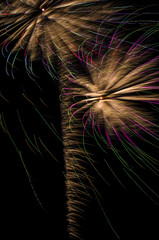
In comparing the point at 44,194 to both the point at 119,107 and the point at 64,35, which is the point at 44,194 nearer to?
the point at 119,107

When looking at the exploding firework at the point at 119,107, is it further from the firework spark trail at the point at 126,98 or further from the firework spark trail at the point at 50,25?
the firework spark trail at the point at 50,25

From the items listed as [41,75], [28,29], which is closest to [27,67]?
[41,75]

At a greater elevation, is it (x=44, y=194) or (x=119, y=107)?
(x=119, y=107)

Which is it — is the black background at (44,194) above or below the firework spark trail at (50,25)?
below

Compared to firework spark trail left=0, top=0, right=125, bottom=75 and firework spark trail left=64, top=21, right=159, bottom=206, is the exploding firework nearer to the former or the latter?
firework spark trail left=64, top=21, right=159, bottom=206

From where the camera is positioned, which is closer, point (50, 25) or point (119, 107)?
point (119, 107)

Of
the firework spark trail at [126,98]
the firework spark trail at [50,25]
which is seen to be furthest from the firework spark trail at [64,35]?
the firework spark trail at [126,98]

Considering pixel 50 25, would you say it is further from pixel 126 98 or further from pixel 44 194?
pixel 44 194

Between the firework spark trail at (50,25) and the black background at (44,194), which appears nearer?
the black background at (44,194)

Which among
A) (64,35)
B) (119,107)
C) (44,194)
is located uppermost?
(64,35)

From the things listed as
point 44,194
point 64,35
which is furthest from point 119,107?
point 44,194
